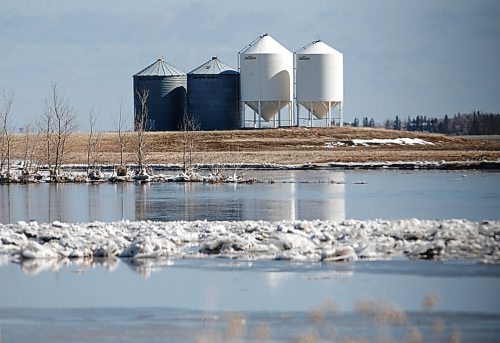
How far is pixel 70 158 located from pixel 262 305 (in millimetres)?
51620

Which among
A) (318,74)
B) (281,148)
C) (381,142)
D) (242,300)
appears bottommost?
(242,300)

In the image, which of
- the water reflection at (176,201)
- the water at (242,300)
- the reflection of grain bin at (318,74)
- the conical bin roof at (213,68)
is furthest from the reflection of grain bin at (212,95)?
the water at (242,300)

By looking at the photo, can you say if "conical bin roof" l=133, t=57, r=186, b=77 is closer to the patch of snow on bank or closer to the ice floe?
the patch of snow on bank

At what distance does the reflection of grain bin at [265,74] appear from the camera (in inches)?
3029

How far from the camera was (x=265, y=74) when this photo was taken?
77.1m

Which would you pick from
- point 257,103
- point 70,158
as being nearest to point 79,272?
point 70,158

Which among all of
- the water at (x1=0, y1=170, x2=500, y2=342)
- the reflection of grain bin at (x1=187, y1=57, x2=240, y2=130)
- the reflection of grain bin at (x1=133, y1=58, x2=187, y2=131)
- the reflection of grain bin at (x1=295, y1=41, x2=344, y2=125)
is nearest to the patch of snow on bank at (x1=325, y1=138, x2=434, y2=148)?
the reflection of grain bin at (x1=295, y1=41, x2=344, y2=125)

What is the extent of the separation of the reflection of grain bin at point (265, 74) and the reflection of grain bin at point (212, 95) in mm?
1646

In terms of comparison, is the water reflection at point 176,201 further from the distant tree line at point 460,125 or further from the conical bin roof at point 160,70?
the distant tree line at point 460,125

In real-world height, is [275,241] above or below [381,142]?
below

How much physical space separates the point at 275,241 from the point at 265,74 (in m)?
60.8

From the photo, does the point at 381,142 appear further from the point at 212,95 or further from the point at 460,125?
the point at 460,125

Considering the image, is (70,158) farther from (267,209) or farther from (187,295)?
(187,295)

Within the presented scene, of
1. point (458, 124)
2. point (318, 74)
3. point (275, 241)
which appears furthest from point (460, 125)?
point (275, 241)
